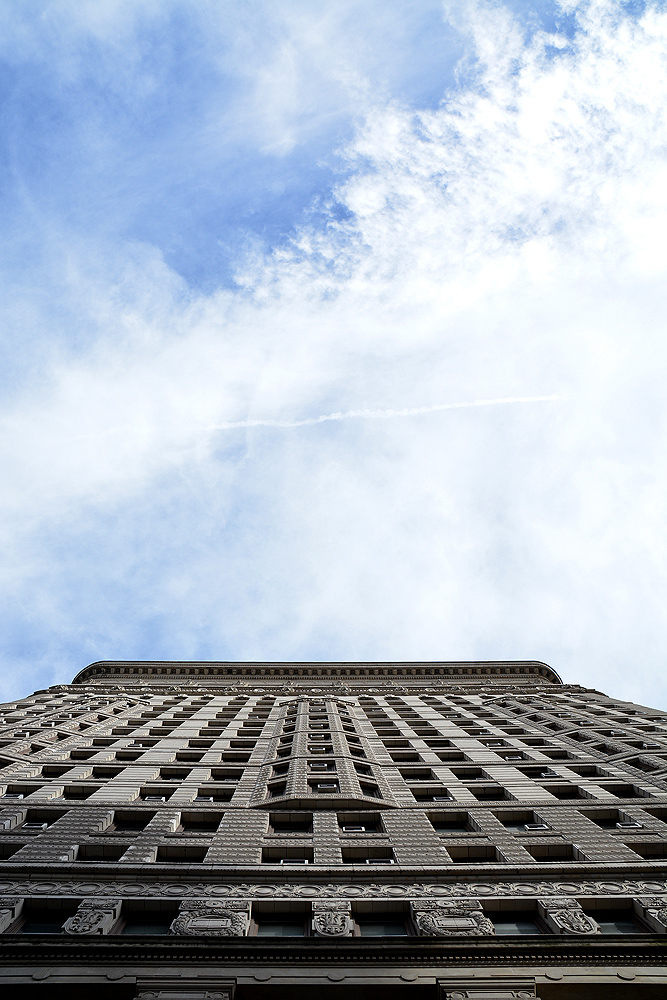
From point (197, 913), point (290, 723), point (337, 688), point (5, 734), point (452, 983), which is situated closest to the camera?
point (452, 983)

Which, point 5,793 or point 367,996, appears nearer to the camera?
point 367,996

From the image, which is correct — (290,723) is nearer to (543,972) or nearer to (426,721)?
(426,721)

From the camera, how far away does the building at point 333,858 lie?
17.1 meters

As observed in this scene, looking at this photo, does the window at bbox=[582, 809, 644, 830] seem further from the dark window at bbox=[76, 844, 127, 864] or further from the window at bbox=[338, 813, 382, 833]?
the dark window at bbox=[76, 844, 127, 864]

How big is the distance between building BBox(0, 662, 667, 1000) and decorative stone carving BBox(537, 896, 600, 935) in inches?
2.5

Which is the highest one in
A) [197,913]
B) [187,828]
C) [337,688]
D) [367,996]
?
[337,688]

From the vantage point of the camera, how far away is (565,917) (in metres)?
19.6

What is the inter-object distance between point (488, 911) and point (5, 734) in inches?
1153

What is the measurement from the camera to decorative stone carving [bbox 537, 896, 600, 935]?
62.5 feet

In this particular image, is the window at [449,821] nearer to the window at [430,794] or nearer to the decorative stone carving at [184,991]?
the window at [430,794]

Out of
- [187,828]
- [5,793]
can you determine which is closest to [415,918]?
[187,828]

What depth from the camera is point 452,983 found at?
1655cm

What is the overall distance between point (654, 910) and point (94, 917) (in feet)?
53.1

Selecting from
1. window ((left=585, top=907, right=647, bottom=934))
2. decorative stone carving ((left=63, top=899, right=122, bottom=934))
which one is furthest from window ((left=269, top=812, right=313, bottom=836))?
window ((left=585, top=907, right=647, bottom=934))
